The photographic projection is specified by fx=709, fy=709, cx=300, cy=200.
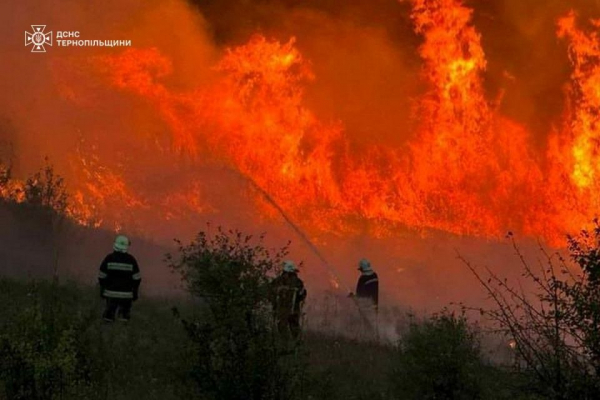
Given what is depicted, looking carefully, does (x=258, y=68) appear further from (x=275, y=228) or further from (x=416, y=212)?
(x=416, y=212)

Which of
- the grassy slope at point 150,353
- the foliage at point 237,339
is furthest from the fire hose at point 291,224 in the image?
the foliage at point 237,339

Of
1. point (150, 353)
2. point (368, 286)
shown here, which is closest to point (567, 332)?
point (150, 353)

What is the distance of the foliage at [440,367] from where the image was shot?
1069 cm

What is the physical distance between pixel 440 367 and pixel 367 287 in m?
6.79

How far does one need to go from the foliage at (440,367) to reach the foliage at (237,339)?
3028 millimetres

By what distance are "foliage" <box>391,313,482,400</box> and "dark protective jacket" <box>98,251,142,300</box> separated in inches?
235

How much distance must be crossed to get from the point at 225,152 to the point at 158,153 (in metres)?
3.11

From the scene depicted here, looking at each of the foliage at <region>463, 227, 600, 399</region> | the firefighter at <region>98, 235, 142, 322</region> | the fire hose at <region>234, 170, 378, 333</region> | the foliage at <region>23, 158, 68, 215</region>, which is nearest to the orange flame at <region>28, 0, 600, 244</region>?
the fire hose at <region>234, 170, 378, 333</region>

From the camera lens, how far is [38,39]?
102 ft

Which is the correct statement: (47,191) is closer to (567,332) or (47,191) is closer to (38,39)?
(38,39)

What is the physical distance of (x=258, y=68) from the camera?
33844 millimetres

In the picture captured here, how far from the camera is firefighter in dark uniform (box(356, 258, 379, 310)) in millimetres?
17484

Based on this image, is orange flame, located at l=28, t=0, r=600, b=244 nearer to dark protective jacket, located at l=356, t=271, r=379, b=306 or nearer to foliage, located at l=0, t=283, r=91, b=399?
dark protective jacket, located at l=356, t=271, r=379, b=306

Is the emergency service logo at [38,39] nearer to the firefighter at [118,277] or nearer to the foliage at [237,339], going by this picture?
the firefighter at [118,277]
